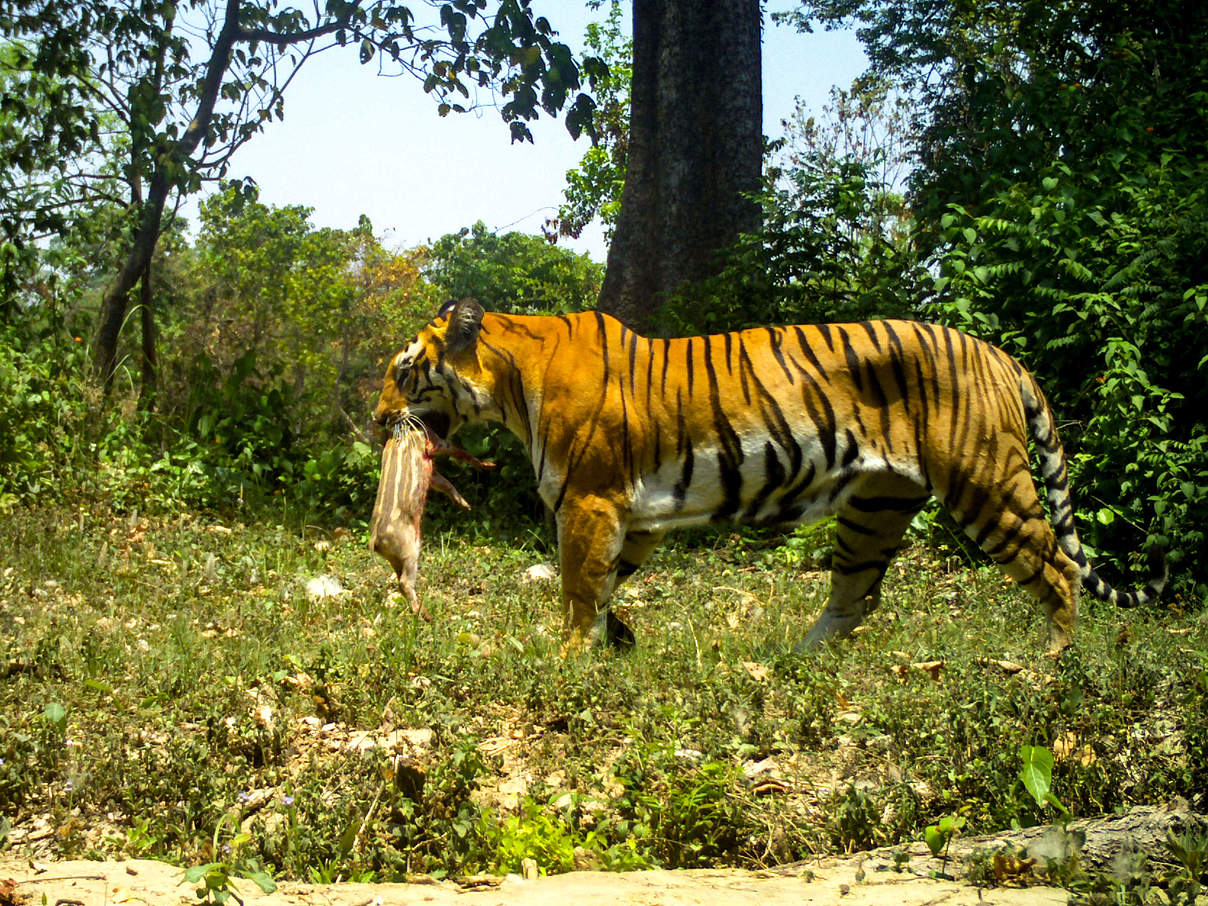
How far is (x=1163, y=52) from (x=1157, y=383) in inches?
143

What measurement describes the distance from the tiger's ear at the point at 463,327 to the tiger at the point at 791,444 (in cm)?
3

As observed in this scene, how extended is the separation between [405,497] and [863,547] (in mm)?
2275

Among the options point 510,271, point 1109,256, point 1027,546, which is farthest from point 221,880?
point 510,271

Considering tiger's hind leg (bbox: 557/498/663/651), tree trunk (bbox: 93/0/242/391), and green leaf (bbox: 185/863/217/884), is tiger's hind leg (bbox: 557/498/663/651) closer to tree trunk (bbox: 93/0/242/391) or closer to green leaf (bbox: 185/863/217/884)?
green leaf (bbox: 185/863/217/884)

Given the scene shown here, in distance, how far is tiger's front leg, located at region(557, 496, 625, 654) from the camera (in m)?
5.16

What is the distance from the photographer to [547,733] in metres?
4.39

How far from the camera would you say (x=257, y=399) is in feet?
33.9

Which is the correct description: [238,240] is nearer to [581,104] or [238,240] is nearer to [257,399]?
[257,399]

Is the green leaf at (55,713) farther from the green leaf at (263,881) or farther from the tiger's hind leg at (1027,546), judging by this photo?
the tiger's hind leg at (1027,546)

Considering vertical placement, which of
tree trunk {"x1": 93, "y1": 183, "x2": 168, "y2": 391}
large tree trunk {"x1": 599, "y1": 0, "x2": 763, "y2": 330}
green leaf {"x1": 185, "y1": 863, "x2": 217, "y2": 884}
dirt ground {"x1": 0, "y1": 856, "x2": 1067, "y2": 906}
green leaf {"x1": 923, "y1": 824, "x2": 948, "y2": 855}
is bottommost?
dirt ground {"x1": 0, "y1": 856, "x2": 1067, "y2": 906}

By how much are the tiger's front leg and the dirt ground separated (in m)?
2.00

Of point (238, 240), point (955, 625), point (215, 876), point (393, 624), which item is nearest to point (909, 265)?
point (955, 625)

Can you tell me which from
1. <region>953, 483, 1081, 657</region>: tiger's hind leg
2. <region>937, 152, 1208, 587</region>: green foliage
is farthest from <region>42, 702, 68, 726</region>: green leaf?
<region>937, 152, 1208, 587</region>: green foliage

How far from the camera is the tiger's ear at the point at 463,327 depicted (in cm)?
556
